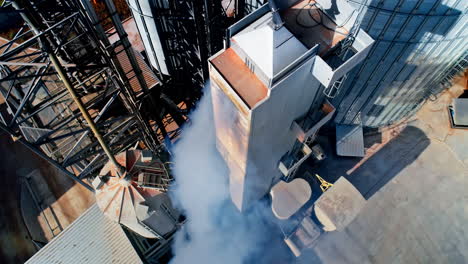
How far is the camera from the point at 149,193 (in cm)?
1689

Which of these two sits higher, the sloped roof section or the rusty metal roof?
the sloped roof section

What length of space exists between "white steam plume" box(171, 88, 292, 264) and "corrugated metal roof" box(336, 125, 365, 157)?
8.57 metres

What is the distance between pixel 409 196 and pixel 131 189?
928 inches

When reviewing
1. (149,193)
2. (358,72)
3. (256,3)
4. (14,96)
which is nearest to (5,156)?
(14,96)

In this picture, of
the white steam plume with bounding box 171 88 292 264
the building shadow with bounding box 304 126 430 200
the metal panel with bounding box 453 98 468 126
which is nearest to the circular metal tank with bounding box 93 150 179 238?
the white steam plume with bounding box 171 88 292 264

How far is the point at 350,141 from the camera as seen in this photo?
28484 millimetres

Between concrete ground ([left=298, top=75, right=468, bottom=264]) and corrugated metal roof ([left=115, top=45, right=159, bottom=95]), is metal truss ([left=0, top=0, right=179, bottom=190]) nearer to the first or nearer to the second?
corrugated metal roof ([left=115, top=45, right=159, bottom=95])

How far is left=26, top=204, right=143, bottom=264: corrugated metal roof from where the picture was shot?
750 inches

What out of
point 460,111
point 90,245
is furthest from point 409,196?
point 90,245

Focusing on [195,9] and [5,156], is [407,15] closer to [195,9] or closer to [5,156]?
[195,9]

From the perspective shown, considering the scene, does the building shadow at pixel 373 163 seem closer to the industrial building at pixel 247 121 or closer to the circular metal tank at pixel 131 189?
the industrial building at pixel 247 121

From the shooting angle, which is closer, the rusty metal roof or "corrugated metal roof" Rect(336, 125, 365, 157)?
the rusty metal roof

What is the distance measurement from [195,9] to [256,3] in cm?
619

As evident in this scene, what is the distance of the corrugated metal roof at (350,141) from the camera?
2828cm
